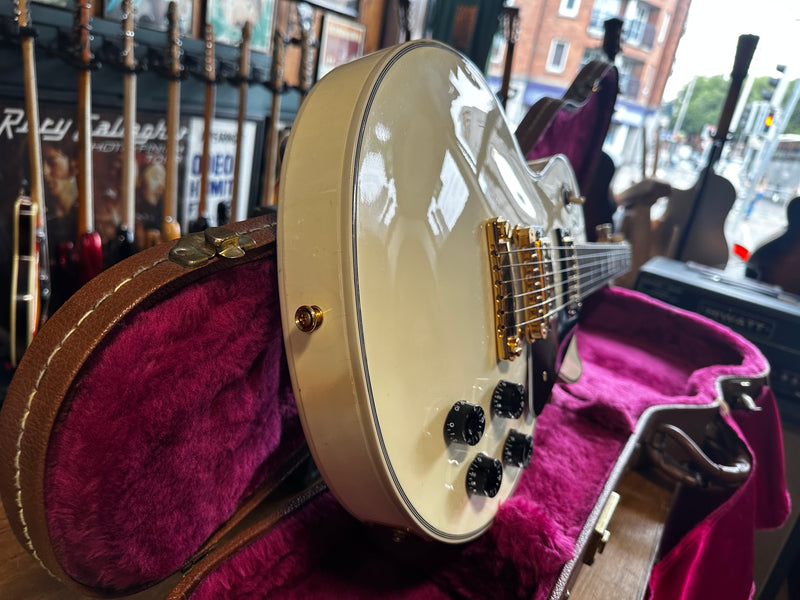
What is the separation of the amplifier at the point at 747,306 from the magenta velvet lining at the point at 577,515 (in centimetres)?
16

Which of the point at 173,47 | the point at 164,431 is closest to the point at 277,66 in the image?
the point at 173,47

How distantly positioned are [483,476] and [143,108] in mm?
1083

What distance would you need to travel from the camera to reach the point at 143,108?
112 centimetres

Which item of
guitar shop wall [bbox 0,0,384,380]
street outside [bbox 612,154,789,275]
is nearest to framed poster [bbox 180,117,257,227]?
guitar shop wall [bbox 0,0,384,380]

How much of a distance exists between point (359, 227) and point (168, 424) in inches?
8.5

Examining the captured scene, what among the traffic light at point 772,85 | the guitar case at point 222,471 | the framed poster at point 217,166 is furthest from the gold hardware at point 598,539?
the traffic light at point 772,85

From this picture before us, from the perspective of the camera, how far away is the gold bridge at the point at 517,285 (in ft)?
1.67

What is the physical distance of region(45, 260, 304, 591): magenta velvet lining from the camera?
1.11ft

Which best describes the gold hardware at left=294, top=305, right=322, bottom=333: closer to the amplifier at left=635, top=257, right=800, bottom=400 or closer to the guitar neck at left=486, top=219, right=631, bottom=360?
the guitar neck at left=486, top=219, right=631, bottom=360

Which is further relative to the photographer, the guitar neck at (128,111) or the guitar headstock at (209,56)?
the guitar headstock at (209,56)

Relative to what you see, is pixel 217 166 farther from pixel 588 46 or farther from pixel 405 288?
pixel 588 46

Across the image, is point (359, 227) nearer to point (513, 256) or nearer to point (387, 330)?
point (387, 330)

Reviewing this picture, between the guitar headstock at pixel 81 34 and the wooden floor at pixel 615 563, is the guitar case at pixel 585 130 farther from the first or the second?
the guitar headstock at pixel 81 34

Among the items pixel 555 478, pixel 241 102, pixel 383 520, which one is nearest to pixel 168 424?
pixel 383 520
